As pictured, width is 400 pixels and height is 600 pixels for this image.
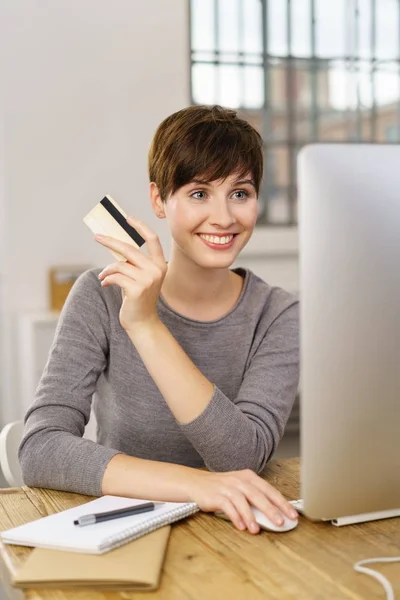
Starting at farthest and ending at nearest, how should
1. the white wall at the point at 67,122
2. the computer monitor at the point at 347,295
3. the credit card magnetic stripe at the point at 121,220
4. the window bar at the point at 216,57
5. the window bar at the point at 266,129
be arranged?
the window bar at the point at 266,129 < the window bar at the point at 216,57 < the white wall at the point at 67,122 < the credit card magnetic stripe at the point at 121,220 < the computer monitor at the point at 347,295

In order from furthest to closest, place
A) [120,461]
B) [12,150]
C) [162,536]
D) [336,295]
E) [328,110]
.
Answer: [328,110]
[12,150]
[120,461]
[162,536]
[336,295]

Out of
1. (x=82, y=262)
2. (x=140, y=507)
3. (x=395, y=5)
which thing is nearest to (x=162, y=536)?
(x=140, y=507)

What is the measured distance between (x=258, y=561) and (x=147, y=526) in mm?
151

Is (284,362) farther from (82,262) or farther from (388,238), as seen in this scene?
(82,262)

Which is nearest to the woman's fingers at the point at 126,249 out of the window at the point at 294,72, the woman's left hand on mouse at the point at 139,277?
the woman's left hand on mouse at the point at 139,277

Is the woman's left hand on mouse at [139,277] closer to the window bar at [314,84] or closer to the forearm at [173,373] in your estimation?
the forearm at [173,373]

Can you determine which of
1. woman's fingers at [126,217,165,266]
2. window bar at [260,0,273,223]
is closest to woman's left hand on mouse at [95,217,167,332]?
woman's fingers at [126,217,165,266]

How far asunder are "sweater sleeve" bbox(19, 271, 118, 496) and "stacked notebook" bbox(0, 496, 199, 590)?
0.14 metres

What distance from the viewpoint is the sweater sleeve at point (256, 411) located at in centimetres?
134

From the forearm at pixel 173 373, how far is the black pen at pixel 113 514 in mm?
207

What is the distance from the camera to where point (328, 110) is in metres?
5.24

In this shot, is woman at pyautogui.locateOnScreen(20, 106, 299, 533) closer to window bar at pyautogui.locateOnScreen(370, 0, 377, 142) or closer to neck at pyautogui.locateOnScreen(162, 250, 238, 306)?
neck at pyautogui.locateOnScreen(162, 250, 238, 306)

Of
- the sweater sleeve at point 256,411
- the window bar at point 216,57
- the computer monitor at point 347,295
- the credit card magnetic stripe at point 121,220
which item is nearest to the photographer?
the computer monitor at point 347,295

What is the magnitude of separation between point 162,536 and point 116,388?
0.57 m
